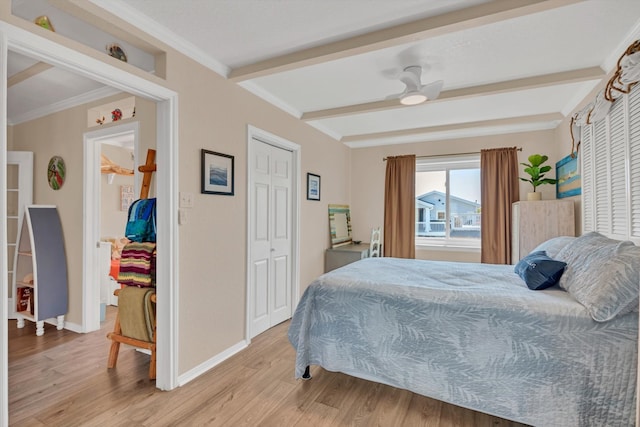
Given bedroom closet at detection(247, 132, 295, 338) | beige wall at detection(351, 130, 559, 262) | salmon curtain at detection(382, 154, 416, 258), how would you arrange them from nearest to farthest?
bedroom closet at detection(247, 132, 295, 338) → beige wall at detection(351, 130, 559, 262) → salmon curtain at detection(382, 154, 416, 258)

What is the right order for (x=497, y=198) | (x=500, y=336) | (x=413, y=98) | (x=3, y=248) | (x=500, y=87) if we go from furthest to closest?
1. (x=497, y=198)
2. (x=500, y=87)
3. (x=413, y=98)
4. (x=500, y=336)
5. (x=3, y=248)

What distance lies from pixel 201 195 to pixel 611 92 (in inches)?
129

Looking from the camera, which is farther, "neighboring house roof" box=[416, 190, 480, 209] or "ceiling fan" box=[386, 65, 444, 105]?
"neighboring house roof" box=[416, 190, 480, 209]

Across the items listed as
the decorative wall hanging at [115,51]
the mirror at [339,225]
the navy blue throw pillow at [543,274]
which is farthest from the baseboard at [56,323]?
the navy blue throw pillow at [543,274]

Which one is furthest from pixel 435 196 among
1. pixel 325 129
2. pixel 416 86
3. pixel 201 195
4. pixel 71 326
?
pixel 71 326

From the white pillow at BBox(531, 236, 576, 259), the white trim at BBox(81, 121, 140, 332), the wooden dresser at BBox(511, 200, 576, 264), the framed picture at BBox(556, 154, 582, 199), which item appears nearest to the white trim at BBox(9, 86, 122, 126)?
the white trim at BBox(81, 121, 140, 332)

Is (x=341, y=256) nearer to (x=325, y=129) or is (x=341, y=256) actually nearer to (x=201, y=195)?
(x=325, y=129)

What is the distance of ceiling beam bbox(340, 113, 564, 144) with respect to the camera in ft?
12.4

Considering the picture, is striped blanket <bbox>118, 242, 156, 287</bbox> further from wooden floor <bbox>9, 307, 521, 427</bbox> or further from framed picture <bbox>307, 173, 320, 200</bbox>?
framed picture <bbox>307, 173, 320, 200</bbox>

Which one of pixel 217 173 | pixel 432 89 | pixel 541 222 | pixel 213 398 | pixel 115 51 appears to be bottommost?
pixel 213 398

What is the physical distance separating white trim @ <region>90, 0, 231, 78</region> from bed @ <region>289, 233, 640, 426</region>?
6.47 ft

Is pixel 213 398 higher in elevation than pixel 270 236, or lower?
lower

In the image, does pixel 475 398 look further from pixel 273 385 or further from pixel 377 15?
pixel 377 15

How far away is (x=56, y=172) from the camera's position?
3.46 metres
